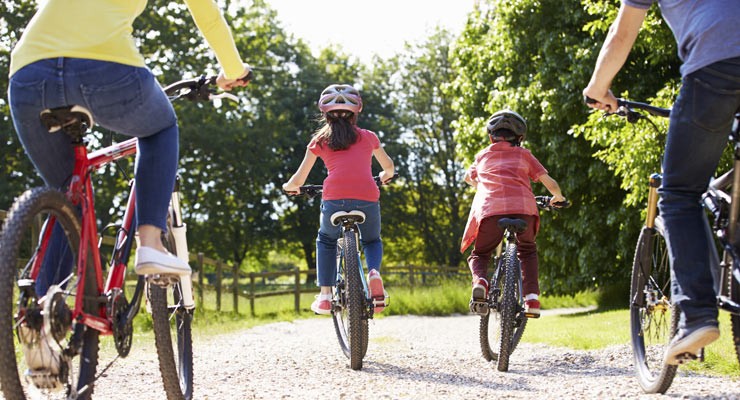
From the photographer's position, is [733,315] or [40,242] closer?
[40,242]

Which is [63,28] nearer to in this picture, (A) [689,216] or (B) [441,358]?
(A) [689,216]

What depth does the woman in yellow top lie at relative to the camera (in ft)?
10.8

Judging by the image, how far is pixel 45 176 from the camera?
354 cm

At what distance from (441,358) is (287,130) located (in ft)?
100

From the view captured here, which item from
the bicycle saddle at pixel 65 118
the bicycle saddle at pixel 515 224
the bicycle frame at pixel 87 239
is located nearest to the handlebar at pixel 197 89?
the bicycle frame at pixel 87 239

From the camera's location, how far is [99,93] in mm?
3328

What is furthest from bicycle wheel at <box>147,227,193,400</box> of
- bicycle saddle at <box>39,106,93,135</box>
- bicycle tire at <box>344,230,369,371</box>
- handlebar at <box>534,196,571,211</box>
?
handlebar at <box>534,196,571,211</box>

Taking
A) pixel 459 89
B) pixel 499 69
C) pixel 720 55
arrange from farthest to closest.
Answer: pixel 459 89 → pixel 499 69 → pixel 720 55

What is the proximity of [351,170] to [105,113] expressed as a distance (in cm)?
350

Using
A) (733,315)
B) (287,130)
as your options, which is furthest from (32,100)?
(287,130)

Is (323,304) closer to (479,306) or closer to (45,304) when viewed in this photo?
(479,306)

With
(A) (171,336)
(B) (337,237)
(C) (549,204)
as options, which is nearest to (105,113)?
(A) (171,336)

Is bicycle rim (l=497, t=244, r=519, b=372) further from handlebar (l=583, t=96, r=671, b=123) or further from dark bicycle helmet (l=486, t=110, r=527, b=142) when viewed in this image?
handlebar (l=583, t=96, r=671, b=123)

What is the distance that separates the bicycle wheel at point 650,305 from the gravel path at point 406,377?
0.51 ft
